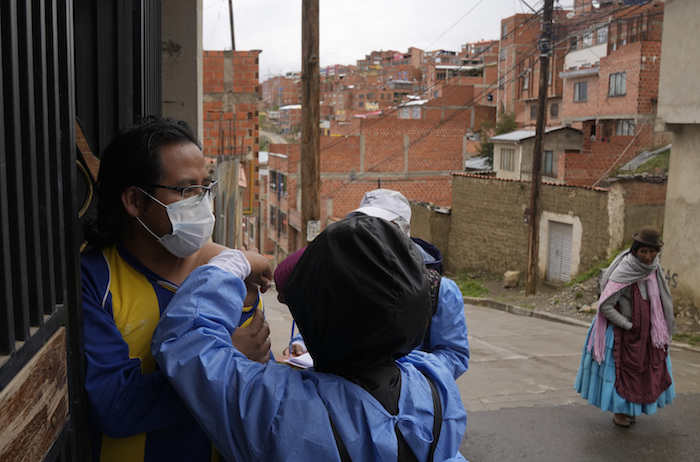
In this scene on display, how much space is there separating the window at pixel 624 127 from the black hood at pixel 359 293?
3033 centimetres

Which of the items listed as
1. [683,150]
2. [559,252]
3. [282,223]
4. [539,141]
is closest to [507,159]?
[559,252]

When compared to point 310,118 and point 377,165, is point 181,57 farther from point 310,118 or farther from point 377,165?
point 377,165

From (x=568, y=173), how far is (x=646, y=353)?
51.5 feet

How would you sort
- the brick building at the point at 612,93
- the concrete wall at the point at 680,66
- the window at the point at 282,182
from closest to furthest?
the concrete wall at the point at 680,66, the brick building at the point at 612,93, the window at the point at 282,182

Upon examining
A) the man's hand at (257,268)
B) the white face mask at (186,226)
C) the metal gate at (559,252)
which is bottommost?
the metal gate at (559,252)

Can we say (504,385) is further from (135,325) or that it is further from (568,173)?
(568,173)

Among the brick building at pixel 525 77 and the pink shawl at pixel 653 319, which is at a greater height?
the brick building at pixel 525 77

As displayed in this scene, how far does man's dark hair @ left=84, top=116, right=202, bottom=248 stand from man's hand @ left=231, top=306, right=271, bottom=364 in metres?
0.45

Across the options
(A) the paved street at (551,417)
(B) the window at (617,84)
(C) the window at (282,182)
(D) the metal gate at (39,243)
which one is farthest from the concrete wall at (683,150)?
(C) the window at (282,182)

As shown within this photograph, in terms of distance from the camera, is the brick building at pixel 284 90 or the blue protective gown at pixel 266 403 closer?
the blue protective gown at pixel 266 403

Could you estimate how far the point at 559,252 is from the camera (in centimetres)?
1841

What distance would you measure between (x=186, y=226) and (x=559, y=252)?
701 inches

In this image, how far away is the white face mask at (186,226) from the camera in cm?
180

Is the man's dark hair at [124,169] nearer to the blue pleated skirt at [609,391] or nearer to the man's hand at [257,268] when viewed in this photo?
the man's hand at [257,268]
